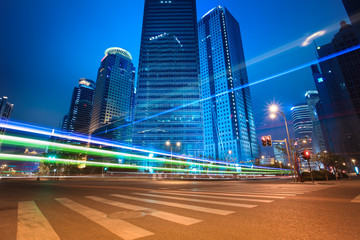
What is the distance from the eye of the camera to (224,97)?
170m

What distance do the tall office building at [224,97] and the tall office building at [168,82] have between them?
57.1 meters

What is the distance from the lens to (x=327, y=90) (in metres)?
105

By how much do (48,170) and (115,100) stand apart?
6217 inches

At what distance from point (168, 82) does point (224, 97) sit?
246ft

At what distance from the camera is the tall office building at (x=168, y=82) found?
107 m

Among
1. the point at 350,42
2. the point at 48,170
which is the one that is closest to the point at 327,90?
the point at 350,42

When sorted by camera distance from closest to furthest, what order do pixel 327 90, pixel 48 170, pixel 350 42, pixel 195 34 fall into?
pixel 48 170 → pixel 350 42 → pixel 327 90 → pixel 195 34

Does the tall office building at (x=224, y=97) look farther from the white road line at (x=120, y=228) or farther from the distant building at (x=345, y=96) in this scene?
the white road line at (x=120, y=228)

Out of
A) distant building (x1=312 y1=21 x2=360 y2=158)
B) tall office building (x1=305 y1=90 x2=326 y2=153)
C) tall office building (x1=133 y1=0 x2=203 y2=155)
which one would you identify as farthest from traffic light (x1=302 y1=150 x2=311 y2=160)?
tall office building (x1=305 y1=90 x2=326 y2=153)

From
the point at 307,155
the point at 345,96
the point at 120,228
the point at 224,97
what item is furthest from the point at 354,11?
the point at 120,228

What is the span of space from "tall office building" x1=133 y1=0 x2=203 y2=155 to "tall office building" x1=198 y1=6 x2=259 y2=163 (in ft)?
187

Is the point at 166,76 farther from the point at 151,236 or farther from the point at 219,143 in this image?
the point at 151,236

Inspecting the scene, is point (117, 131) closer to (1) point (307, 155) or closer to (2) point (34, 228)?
(1) point (307, 155)

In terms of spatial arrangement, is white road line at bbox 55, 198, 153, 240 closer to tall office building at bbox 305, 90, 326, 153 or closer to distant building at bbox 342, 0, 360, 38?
distant building at bbox 342, 0, 360, 38
